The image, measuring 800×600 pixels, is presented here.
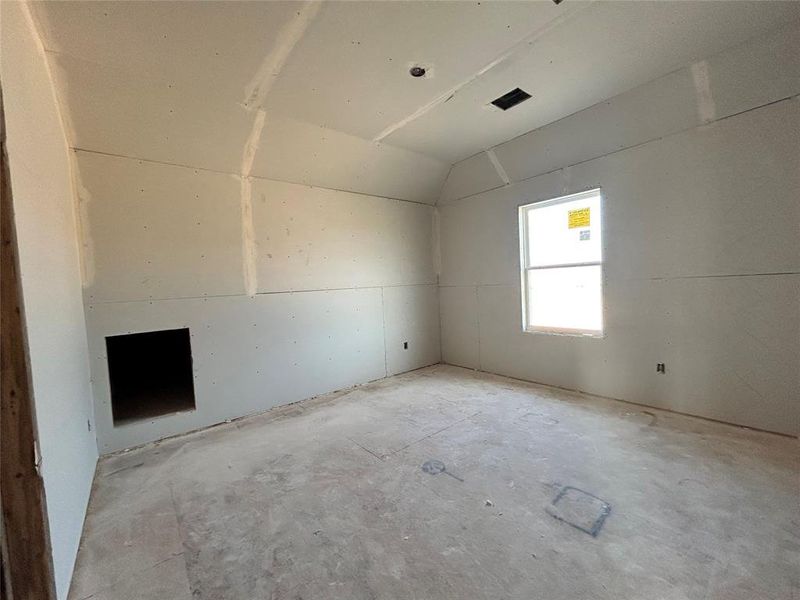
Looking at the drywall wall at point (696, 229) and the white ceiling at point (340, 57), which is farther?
the drywall wall at point (696, 229)

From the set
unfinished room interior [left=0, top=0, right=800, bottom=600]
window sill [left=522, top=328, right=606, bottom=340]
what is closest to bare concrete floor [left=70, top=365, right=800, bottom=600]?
unfinished room interior [left=0, top=0, right=800, bottom=600]

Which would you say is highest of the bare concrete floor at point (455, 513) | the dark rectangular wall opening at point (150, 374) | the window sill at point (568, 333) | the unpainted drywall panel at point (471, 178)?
the unpainted drywall panel at point (471, 178)

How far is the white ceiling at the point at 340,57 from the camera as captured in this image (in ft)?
6.08

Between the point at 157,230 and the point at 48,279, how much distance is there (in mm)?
1440

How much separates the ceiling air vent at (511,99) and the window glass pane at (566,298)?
1.73 metres

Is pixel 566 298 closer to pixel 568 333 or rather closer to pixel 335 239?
pixel 568 333

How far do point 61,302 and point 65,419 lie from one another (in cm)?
62

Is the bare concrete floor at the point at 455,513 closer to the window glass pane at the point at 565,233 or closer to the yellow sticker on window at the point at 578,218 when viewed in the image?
the window glass pane at the point at 565,233

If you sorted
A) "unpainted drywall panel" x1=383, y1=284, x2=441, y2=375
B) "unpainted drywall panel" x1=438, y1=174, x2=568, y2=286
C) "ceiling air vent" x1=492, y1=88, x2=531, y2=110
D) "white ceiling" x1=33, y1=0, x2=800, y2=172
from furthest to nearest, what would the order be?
"unpainted drywall panel" x1=383, y1=284, x2=441, y2=375 < "unpainted drywall panel" x1=438, y1=174, x2=568, y2=286 < "ceiling air vent" x1=492, y1=88, x2=531, y2=110 < "white ceiling" x1=33, y1=0, x2=800, y2=172

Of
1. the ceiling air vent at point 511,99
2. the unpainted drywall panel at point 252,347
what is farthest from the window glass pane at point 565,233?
the unpainted drywall panel at point 252,347

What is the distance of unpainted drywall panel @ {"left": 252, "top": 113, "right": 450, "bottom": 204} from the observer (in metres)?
3.09

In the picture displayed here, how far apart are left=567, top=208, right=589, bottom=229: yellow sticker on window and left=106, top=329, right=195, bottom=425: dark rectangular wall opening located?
4.00m

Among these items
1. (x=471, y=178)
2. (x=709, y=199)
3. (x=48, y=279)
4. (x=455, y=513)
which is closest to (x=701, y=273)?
(x=709, y=199)

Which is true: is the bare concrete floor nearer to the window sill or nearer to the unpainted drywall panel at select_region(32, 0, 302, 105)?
the window sill
